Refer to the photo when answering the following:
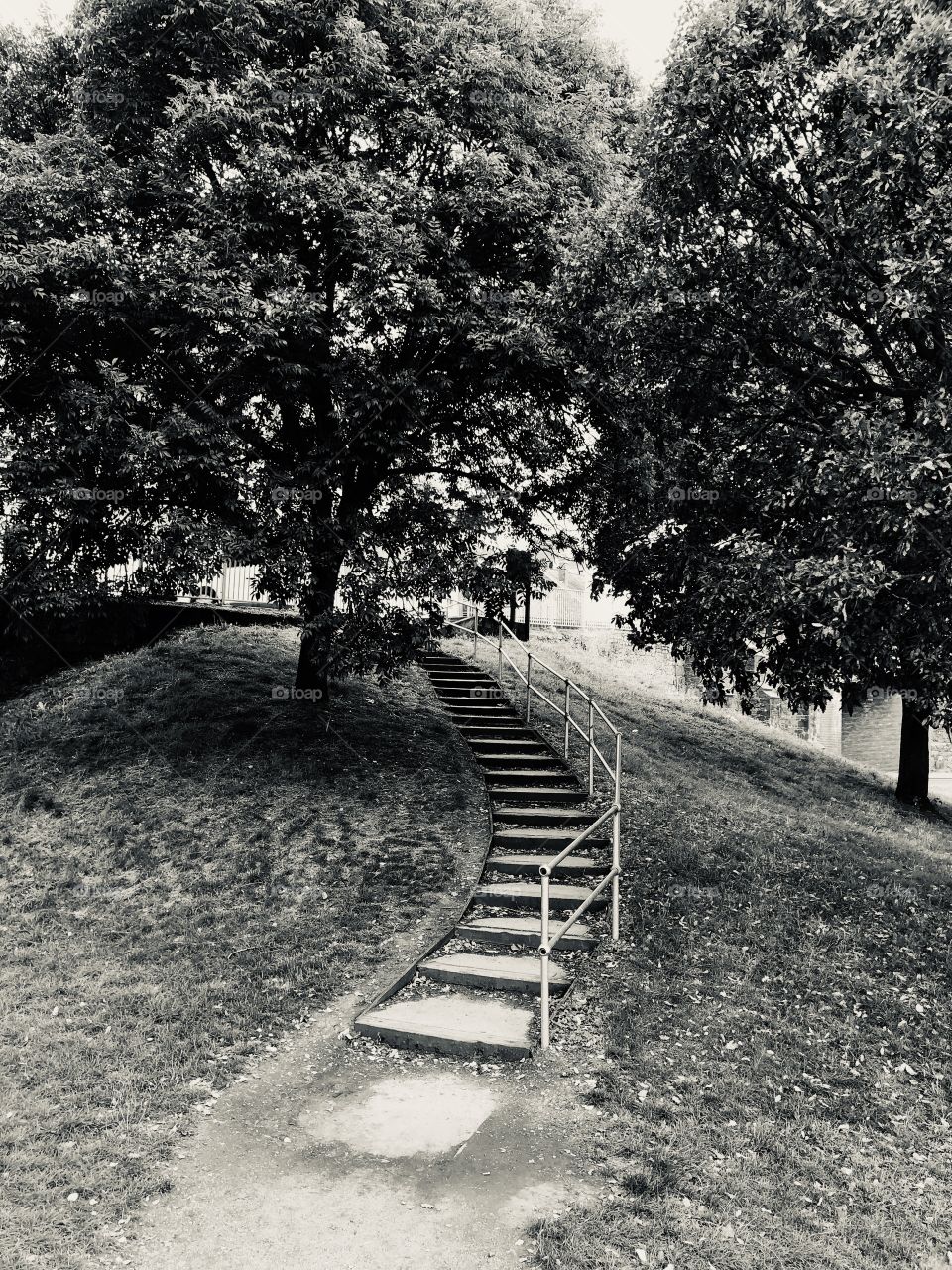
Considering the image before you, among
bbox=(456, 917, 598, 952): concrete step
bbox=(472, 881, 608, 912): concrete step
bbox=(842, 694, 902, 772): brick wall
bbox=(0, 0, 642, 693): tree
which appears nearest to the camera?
bbox=(456, 917, 598, 952): concrete step

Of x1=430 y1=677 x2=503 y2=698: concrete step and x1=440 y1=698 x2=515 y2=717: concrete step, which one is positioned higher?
x1=430 y1=677 x2=503 y2=698: concrete step

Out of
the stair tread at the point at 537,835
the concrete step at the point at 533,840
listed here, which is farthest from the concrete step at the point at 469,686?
the concrete step at the point at 533,840

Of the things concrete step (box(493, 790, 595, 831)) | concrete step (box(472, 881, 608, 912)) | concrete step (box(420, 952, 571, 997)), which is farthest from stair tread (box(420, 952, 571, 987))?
concrete step (box(493, 790, 595, 831))

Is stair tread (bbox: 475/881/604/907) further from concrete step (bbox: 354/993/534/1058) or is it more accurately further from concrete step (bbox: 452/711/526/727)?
concrete step (bbox: 452/711/526/727)

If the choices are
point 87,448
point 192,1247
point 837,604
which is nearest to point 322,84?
point 87,448

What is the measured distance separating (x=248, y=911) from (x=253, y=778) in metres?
2.65

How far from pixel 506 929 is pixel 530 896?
22.6 inches

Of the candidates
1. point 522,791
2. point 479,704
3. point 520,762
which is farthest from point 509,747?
point 479,704

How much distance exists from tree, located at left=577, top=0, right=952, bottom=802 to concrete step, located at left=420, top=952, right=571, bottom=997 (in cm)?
344

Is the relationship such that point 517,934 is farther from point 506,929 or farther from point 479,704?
point 479,704

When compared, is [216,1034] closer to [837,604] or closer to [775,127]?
[837,604]

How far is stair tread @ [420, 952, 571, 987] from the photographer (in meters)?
6.80

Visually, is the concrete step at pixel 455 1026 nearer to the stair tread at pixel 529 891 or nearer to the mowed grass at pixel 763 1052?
the mowed grass at pixel 763 1052

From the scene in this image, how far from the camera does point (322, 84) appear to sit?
9.51 metres
